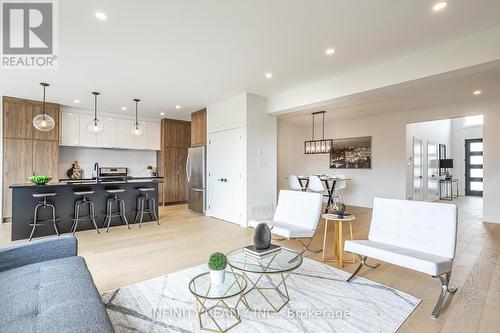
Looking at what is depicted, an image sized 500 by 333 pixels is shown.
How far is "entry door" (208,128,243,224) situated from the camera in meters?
5.38

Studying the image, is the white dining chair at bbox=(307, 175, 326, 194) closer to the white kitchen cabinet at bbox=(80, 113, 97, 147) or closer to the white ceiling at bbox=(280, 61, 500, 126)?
the white ceiling at bbox=(280, 61, 500, 126)

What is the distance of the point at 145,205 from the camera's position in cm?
557

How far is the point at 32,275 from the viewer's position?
182cm

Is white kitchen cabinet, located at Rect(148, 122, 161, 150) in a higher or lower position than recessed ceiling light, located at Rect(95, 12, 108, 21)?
lower

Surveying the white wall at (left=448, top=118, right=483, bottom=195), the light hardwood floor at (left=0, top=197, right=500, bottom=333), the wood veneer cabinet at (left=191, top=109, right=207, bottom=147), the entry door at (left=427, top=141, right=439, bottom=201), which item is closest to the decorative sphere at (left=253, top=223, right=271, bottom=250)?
the light hardwood floor at (left=0, top=197, right=500, bottom=333)

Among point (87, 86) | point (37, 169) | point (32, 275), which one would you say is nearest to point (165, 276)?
point (32, 275)

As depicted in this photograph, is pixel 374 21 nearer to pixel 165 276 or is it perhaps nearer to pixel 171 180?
pixel 165 276

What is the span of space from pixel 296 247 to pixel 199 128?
4.08m

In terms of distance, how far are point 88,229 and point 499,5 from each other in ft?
21.7

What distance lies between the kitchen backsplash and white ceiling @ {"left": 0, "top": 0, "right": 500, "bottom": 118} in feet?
7.77

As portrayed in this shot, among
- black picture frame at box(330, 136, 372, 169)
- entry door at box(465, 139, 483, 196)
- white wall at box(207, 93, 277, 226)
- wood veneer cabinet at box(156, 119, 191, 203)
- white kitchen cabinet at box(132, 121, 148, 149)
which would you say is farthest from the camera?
entry door at box(465, 139, 483, 196)

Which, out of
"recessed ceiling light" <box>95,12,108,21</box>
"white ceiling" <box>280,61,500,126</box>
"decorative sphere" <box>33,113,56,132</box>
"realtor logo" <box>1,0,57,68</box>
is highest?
"recessed ceiling light" <box>95,12,108,21</box>

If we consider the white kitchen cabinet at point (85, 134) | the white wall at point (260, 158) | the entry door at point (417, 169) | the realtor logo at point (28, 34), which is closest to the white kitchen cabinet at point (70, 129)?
the white kitchen cabinet at point (85, 134)

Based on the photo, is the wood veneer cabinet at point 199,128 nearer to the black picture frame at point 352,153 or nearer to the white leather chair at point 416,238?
the black picture frame at point 352,153
